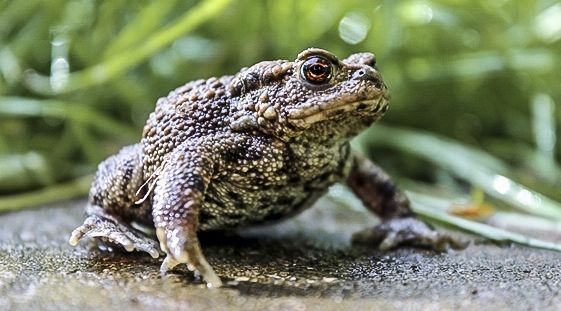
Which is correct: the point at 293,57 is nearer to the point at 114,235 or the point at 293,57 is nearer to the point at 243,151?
the point at 243,151

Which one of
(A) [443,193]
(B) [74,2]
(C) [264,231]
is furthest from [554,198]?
(B) [74,2]

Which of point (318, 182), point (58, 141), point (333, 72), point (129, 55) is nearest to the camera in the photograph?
point (333, 72)

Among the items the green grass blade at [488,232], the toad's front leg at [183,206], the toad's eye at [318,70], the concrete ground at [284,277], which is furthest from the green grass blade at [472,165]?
the toad's front leg at [183,206]

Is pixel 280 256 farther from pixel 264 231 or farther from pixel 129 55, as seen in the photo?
pixel 129 55

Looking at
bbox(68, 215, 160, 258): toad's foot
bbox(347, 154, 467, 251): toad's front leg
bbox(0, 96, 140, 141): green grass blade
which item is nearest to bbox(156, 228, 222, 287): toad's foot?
bbox(68, 215, 160, 258): toad's foot

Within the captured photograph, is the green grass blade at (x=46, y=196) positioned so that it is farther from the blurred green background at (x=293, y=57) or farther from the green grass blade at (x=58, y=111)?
the green grass blade at (x=58, y=111)

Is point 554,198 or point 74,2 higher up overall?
point 74,2
